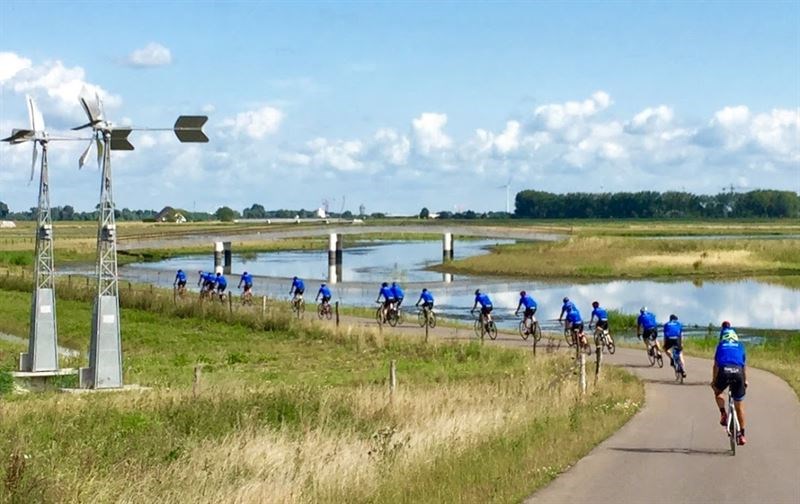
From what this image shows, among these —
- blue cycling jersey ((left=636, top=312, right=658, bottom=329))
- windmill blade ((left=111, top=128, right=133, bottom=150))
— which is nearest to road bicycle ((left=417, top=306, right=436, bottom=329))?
blue cycling jersey ((left=636, top=312, right=658, bottom=329))

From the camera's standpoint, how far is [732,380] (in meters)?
14.9

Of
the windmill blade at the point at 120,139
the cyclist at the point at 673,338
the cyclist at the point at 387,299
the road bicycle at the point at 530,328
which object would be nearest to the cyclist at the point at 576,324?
the road bicycle at the point at 530,328

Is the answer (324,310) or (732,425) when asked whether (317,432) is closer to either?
(732,425)

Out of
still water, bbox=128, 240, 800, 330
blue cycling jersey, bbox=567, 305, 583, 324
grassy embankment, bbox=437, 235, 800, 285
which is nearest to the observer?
blue cycling jersey, bbox=567, 305, 583, 324

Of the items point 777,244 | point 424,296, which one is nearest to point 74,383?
point 424,296

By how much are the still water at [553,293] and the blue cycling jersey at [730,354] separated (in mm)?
29525

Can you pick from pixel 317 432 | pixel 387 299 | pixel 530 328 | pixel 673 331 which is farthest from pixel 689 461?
pixel 387 299

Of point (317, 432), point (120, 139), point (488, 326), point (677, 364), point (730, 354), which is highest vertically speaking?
point (120, 139)

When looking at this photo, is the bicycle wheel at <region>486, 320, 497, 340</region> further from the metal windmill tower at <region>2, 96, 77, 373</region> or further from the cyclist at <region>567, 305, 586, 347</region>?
the metal windmill tower at <region>2, 96, 77, 373</region>

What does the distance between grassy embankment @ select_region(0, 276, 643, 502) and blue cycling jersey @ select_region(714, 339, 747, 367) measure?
79.8 inches

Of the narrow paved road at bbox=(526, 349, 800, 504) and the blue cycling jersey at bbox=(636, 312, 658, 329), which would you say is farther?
the blue cycling jersey at bbox=(636, 312, 658, 329)

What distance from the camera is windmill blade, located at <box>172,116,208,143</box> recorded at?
2267 centimetres

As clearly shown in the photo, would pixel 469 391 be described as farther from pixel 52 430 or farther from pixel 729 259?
pixel 729 259

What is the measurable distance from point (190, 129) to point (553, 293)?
44.3 meters
